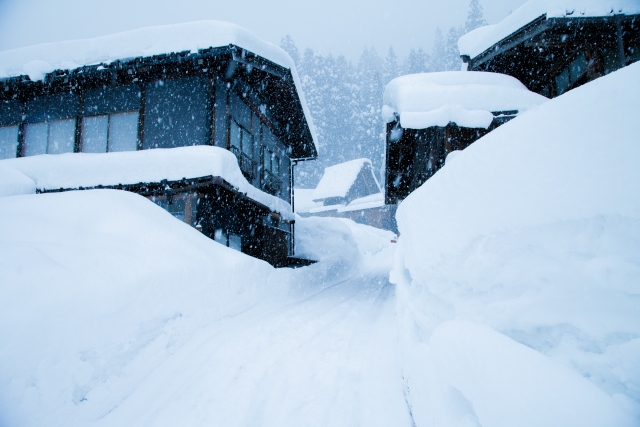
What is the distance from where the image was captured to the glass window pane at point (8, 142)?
35.9ft

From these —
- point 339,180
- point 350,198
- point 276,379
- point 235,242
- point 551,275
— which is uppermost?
point 339,180

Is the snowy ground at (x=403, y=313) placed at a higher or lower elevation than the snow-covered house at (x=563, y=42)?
lower

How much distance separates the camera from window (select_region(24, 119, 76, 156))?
10578 mm

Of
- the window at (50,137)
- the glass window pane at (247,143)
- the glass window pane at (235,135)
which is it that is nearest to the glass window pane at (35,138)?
the window at (50,137)

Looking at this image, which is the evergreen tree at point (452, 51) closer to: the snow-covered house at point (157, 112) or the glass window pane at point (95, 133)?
the snow-covered house at point (157, 112)

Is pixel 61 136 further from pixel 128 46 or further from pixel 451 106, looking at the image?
pixel 451 106

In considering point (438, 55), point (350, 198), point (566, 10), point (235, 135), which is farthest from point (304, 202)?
point (438, 55)

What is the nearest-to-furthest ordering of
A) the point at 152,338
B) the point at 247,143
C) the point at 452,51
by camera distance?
1. the point at 152,338
2. the point at 247,143
3. the point at 452,51

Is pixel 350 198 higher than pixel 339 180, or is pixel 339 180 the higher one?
pixel 339 180

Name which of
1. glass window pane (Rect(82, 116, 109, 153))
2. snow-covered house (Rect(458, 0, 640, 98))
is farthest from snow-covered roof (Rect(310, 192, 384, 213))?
glass window pane (Rect(82, 116, 109, 153))

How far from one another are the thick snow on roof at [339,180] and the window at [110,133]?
1053 inches

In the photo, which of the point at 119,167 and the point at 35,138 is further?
the point at 35,138

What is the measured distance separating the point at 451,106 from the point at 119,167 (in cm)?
871

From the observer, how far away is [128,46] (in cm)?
924
